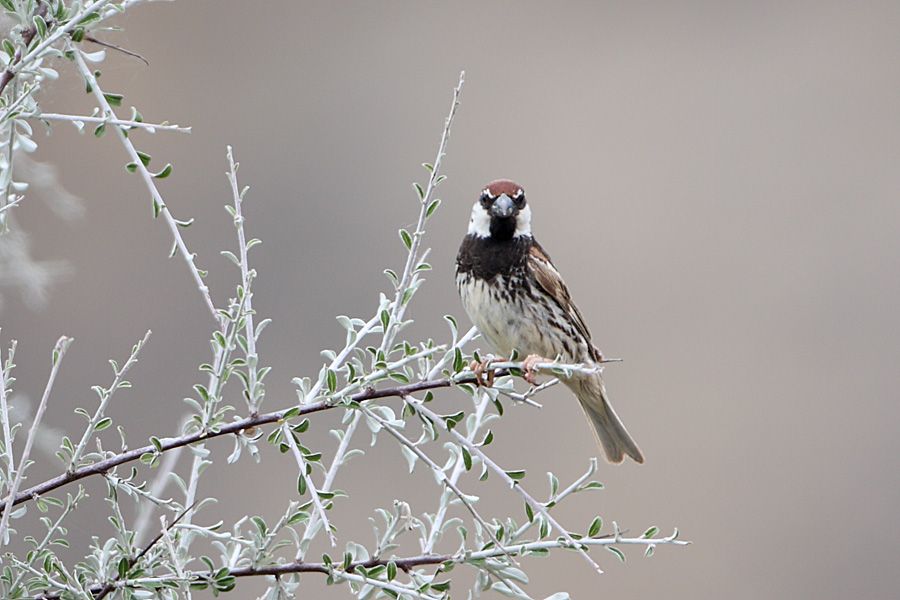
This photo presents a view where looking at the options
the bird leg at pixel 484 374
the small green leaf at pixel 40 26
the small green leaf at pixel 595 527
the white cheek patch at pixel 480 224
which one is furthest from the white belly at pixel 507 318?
the small green leaf at pixel 40 26

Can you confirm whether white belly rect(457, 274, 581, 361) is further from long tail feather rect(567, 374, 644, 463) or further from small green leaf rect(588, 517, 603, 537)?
small green leaf rect(588, 517, 603, 537)

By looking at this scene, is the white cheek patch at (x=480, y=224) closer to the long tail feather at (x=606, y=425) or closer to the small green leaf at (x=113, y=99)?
the long tail feather at (x=606, y=425)

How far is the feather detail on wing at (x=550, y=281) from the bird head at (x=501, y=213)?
0.08 meters

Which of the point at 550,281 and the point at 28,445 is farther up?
the point at 550,281

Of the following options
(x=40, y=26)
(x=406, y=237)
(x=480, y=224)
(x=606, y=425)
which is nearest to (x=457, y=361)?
(x=406, y=237)

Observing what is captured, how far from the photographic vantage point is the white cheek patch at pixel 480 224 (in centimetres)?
358

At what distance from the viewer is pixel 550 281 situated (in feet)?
11.9

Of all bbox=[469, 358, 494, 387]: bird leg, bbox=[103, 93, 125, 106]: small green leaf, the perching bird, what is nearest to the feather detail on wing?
the perching bird

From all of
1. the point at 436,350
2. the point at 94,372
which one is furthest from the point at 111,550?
the point at 94,372

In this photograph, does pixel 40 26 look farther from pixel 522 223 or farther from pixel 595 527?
pixel 522 223

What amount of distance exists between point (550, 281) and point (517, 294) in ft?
0.46

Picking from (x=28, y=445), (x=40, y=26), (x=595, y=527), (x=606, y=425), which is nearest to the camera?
(x=28, y=445)

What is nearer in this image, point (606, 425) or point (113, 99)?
point (113, 99)

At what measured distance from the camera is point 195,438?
6.04 ft
